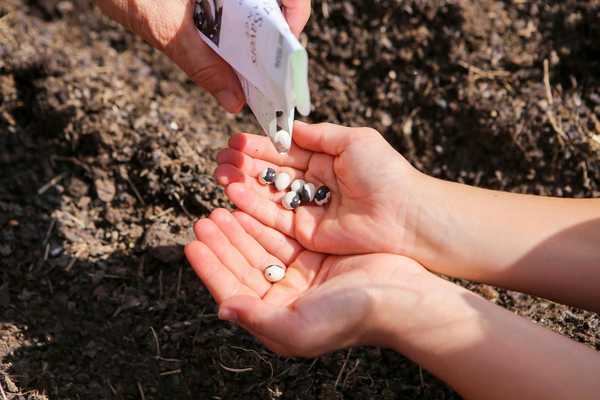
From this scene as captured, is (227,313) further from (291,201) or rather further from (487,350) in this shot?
(487,350)

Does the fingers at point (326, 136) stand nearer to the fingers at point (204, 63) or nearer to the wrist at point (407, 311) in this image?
the fingers at point (204, 63)

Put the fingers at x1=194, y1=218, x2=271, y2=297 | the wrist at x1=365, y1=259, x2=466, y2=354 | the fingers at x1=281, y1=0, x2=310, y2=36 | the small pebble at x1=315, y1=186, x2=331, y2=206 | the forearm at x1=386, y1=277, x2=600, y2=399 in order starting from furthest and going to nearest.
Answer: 1. the small pebble at x1=315, y1=186, x2=331, y2=206
2. the fingers at x1=281, y1=0, x2=310, y2=36
3. the fingers at x1=194, y1=218, x2=271, y2=297
4. the wrist at x1=365, y1=259, x2=466, y2=354
5. the forearm at x1=386, y1=277, x2=600, y2=399

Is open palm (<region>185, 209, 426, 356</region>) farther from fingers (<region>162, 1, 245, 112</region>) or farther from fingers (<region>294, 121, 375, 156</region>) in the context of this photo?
fingers (<region>162, 1, 245, 112</region>)

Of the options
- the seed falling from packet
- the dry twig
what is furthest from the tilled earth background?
the seed falling from packet

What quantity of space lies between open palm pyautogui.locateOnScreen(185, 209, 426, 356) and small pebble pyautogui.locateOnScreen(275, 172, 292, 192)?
0.60ft

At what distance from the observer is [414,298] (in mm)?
2131

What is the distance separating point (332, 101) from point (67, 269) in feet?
4.93

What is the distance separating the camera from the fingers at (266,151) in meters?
2.58

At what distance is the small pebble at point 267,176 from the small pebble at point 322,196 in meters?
0.18

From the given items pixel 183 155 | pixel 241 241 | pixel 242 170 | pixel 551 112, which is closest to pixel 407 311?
pixel 241 241

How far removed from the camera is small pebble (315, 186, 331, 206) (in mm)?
2510

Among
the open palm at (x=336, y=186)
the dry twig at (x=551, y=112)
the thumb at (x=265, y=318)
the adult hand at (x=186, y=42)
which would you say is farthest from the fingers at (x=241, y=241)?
the dry twig at (x=551, y=112)

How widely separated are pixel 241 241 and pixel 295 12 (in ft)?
2.78

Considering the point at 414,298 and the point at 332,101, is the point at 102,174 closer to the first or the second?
the point at 332,101
